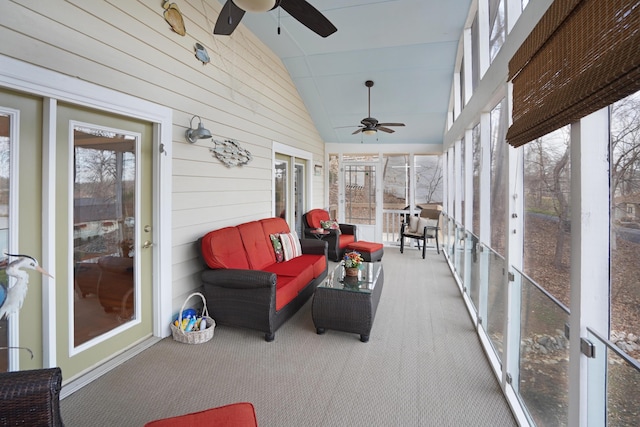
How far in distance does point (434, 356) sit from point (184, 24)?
3789 millimetres

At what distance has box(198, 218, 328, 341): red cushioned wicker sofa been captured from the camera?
284cm

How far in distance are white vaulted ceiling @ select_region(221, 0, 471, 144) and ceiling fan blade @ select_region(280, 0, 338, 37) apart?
4.77 ft

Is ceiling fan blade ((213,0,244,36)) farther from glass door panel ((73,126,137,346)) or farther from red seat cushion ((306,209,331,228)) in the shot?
red seat cushion ((306,209,331,228))

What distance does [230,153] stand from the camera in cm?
379

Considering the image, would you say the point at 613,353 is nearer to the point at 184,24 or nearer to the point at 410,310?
the point at 410,310

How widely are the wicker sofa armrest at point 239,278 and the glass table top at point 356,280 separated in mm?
565

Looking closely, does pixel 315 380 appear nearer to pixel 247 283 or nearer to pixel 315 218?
pixel 247 283

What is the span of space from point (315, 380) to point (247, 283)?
101 cm

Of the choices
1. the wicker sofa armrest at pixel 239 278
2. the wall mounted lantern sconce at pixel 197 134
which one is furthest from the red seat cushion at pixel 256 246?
the wall mounted lantern sconce at pixel 197 134

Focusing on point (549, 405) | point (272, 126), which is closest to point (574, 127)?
point (549, 405)

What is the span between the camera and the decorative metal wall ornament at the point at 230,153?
358 centimetres

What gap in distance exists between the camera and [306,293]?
369 cm

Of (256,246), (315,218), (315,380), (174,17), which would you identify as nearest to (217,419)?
(315,380)

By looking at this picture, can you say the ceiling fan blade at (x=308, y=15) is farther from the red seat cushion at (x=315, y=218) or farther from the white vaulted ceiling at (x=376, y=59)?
the red seat cushion at (x=315, y=218)
